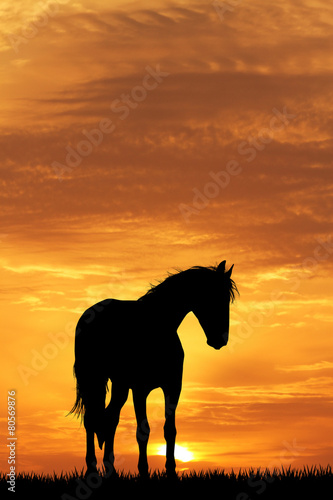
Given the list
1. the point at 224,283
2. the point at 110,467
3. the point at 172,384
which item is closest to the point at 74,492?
the point at 110,467

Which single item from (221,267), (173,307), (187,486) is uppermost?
(221,267)

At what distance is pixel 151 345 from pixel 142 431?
1.36 metres

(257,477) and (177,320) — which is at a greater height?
(177,320)

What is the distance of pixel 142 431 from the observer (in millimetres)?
12242

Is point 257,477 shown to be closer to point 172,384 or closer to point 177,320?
point 172,384

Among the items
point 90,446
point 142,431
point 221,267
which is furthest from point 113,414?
point 221,267

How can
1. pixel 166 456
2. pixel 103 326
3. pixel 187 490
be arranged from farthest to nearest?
1. pixel 103 326
2. pixel 166 456
3. pixel 187 490

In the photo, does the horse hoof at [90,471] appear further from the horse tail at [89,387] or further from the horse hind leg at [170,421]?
the horse hind leg at [170,421]

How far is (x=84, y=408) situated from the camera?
1389 cm

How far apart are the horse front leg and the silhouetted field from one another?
20 cm

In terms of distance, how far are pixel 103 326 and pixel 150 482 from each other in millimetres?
2935

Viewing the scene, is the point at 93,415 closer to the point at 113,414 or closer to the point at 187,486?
the point at 113,414

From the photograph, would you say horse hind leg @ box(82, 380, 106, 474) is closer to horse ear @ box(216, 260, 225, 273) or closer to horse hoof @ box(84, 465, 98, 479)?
horse hoof @ box(84, 465, 98, 479)

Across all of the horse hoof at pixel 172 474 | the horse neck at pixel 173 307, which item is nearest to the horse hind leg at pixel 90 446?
the horse hoof at pixel 172 474
